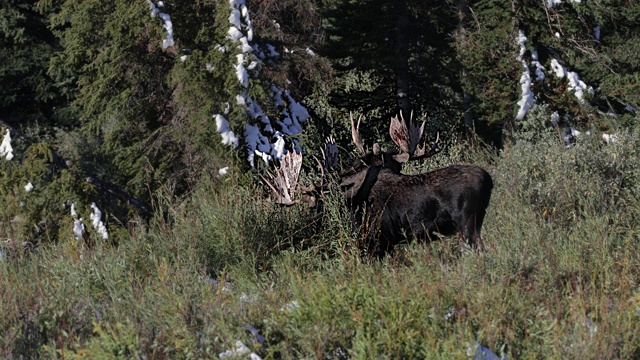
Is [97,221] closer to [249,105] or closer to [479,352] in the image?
[249,105]

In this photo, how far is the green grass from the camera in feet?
17.3

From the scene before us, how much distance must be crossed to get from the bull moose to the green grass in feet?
0.61

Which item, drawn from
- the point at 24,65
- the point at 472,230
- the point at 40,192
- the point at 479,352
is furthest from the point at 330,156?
the point at 24,65

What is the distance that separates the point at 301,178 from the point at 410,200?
171 centimetres

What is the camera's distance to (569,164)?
9945 millimetres

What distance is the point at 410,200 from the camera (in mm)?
7855

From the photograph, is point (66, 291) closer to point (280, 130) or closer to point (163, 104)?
point (280, 130)

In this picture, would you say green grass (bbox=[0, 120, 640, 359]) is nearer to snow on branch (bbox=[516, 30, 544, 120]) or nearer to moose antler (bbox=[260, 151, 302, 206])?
moose antler (bbox=[260, 151, 302, 206])

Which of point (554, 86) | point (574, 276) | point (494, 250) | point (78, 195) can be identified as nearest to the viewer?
point (574, 276)

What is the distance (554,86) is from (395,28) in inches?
149

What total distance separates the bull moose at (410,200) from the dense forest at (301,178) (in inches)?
8.0

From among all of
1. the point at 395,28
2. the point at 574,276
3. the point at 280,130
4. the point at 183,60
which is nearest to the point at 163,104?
the point at 183,60

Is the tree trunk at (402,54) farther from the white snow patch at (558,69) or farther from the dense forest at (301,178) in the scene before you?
the white snow patch at (558,69)

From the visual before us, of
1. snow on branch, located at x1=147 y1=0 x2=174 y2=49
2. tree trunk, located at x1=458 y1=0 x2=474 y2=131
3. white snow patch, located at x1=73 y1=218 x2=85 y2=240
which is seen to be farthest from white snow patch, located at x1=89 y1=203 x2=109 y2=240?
tree trunk, located at x1=458 y1=0 x2=474 y2=131
